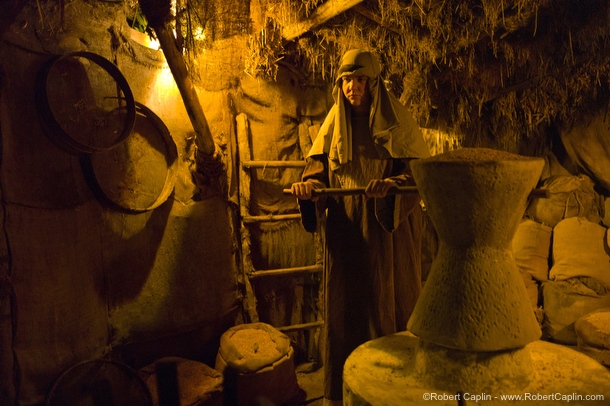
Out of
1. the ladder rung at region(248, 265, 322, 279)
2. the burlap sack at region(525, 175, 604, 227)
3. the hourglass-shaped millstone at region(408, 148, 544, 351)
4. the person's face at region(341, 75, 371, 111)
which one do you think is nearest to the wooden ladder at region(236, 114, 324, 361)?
the ladder rung at region(248, 265, 322, 279)

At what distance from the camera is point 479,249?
1646mm

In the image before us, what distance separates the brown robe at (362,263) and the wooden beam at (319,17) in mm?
1133

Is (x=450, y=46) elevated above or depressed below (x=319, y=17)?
below

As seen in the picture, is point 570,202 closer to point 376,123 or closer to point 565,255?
point 565,255

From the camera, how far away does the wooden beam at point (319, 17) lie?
3.51 meters

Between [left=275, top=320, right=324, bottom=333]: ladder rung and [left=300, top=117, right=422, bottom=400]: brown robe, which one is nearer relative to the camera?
[left=300, top=117, right=422, bottom=400]: brown robe

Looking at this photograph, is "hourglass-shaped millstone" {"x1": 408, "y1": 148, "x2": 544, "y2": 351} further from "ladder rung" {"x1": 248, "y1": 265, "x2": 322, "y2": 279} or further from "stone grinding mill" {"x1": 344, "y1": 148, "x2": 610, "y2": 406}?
"ladder rung" {"x1": 248, "y1": 265, "x2": 322, "y2": 279}

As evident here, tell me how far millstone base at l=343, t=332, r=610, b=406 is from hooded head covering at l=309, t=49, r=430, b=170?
4.72ft

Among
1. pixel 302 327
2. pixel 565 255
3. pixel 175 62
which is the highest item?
pixel 175 62

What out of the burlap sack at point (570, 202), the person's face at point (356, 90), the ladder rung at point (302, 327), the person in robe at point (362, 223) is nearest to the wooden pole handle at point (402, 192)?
the person in robe at point (362, 223)

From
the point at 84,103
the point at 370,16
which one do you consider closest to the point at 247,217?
the point at 84,103

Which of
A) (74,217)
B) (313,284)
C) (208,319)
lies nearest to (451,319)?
(74,217)

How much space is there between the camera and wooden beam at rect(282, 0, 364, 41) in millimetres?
3508

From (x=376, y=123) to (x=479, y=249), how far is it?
4.89 feet
